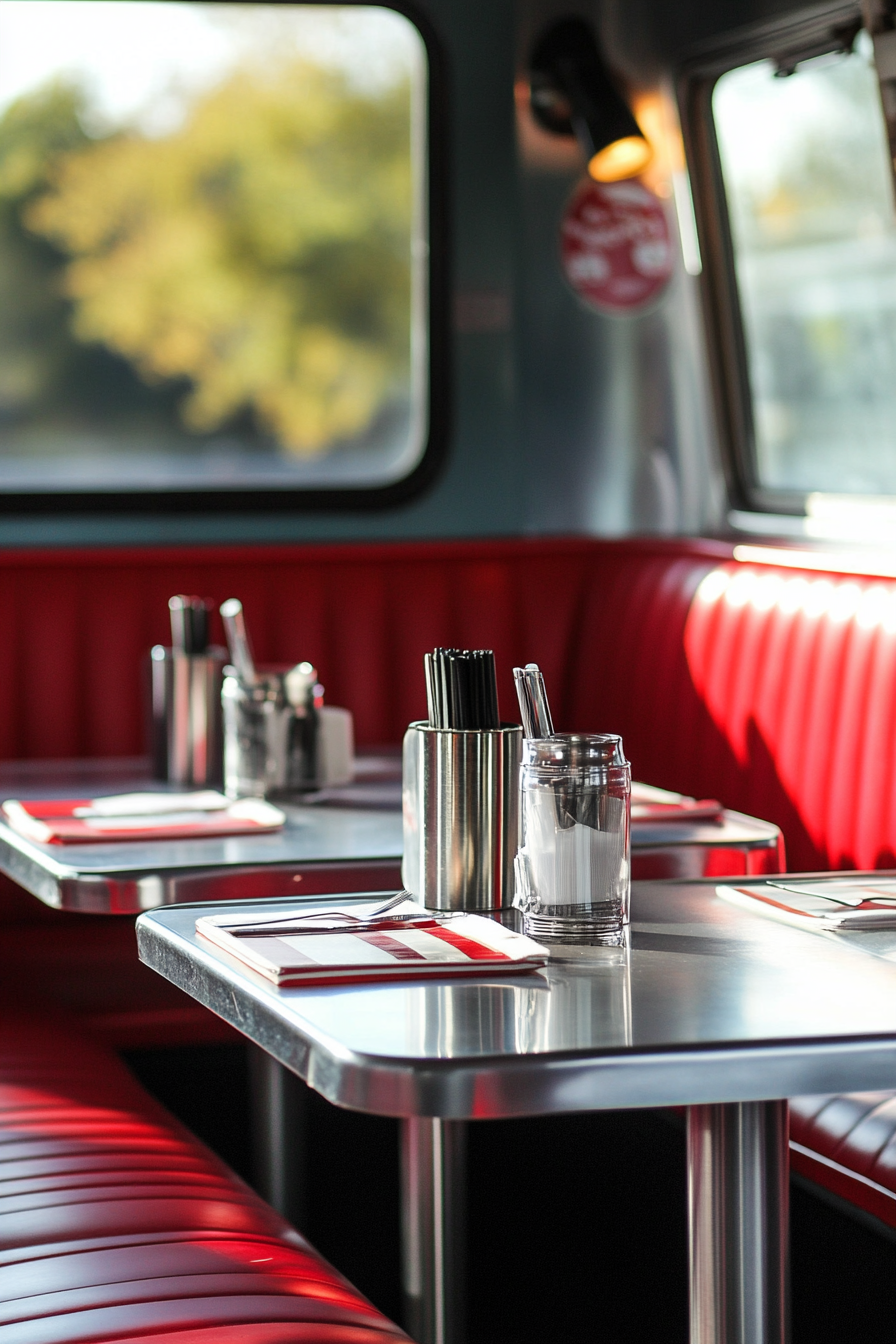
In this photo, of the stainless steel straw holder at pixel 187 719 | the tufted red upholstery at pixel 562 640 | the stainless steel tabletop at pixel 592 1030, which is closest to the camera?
the stainless steel tabletop at pixel 592 1030

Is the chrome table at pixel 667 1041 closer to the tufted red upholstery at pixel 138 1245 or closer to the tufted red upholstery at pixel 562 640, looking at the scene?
the tufted red upholstery at pixel 138 1245

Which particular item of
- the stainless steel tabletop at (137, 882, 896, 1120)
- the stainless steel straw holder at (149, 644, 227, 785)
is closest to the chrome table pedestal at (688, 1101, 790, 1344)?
the stainless steel tabletop at (137, 882, 896, 1120)

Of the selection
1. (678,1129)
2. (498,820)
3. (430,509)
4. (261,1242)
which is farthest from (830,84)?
(261,1242)

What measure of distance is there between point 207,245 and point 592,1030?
3.28m

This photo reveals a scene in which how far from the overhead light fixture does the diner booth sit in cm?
1

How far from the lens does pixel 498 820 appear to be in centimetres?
148

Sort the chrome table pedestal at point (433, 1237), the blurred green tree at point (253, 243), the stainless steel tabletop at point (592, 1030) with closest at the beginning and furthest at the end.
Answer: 1. the stainless steel tabletop at point (592, 1030)
2. the chrome table pedestal at point (433, 1237)
3. the blurred green tree at point (253, 243)

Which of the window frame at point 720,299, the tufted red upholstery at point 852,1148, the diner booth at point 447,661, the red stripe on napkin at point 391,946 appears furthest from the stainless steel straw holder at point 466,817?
the window frame at point 720,299

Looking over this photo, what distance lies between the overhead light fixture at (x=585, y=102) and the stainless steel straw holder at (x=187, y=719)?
6.26ft

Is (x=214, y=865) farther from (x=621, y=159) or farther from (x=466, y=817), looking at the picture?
(x=621, y=159)

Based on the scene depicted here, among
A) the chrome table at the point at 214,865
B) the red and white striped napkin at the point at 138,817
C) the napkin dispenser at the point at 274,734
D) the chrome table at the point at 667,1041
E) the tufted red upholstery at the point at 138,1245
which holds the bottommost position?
the tufted red upholstery at the point at 138,1245

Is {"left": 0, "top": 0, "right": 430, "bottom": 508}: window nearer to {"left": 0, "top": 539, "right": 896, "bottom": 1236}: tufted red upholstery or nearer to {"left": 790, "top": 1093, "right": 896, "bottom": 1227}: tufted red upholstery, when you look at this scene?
{"left": 0, "top": 539, "right": 896, "bottom": 1236}: tufted red upholstery

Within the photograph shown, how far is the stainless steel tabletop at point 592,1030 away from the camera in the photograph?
3.37 feet

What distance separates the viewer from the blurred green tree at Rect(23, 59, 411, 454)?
3938 millimetres
